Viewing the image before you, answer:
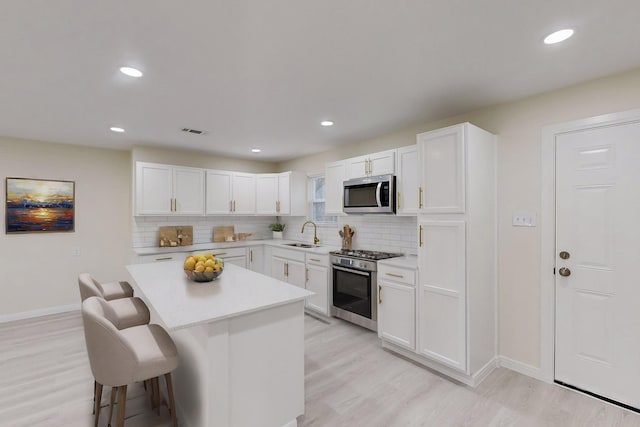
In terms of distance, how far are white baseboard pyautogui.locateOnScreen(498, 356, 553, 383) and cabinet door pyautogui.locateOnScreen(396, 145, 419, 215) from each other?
1.63 meters

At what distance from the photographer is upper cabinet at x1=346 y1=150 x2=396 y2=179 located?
3.52 m

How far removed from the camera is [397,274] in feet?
10.1

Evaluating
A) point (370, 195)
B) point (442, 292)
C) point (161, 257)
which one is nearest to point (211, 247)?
point (161, 257)

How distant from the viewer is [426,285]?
9.15ft

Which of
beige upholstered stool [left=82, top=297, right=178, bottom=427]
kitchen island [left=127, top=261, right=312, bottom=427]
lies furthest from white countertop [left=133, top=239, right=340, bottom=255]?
beige upholstered stool [left=82, top=297, right=178, bottom=427]

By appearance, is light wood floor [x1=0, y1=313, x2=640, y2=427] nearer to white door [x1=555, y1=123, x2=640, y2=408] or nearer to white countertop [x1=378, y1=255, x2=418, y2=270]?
white door [x1=555, y1=123, x2=640, y2=408]

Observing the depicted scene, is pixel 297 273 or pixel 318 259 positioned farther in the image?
pixel 297 273

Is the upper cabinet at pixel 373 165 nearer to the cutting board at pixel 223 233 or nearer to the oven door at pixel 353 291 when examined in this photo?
the oven door at pixel 353 291

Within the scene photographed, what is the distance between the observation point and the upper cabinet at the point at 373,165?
11.5ft

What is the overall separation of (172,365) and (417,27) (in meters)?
2.42

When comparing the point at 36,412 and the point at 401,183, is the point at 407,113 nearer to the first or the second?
the point at 401,183

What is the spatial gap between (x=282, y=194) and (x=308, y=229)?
791 millimetres

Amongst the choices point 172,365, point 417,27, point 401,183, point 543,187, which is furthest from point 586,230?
point 172,365

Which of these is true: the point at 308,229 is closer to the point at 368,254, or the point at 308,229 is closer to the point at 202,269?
the point at 368,254
